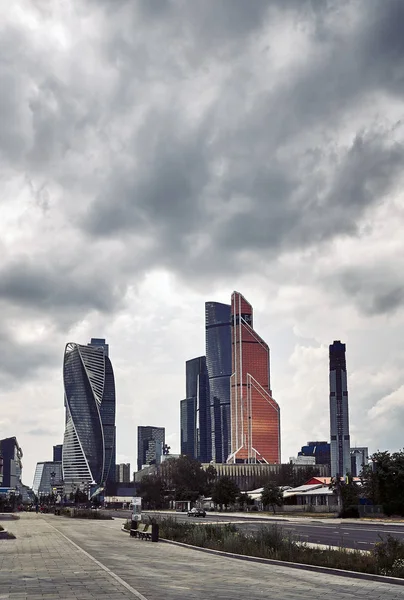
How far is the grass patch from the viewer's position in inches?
883

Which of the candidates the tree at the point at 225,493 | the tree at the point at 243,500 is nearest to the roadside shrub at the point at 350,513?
the tree at the point at 225,493

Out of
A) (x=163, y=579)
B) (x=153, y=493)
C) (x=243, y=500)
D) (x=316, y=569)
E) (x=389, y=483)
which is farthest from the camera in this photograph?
(x=153, y=493)

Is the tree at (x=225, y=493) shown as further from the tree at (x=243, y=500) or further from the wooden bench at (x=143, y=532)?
the wooden bench at (x=143, y=532)

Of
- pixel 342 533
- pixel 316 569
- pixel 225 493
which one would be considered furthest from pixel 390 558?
pixel 225 493

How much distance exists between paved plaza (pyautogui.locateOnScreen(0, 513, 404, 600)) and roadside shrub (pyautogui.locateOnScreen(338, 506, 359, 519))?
55786 millimetres

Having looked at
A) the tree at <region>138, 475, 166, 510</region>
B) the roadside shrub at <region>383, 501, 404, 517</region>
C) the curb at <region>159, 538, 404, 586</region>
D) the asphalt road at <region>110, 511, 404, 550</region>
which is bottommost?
the tree at <region>138, 475, 166, 510</region>

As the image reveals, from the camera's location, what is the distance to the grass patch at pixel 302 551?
73.6 feet

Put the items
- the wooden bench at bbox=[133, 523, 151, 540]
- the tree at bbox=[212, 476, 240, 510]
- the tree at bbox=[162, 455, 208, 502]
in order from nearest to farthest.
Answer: the wooden bench at bbox=[133, 523, 151, 540] → the tree at bbox=[212, 476, 240, 510] → the tree at bbox=[162, 455, 208, 502]

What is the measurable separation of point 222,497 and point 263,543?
105055mm

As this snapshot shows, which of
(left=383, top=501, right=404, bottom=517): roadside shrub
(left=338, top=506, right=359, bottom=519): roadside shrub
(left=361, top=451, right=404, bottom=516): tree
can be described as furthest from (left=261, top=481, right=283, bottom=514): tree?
(left=383, top=501, right=404, bottom=517): roadside shrub

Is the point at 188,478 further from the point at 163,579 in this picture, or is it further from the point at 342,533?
the point at 163,579

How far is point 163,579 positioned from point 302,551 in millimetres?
7866

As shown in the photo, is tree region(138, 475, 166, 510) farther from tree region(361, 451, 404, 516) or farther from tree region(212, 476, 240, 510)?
tree region(361, 451, 404, 516)

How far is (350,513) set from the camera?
274 ft
